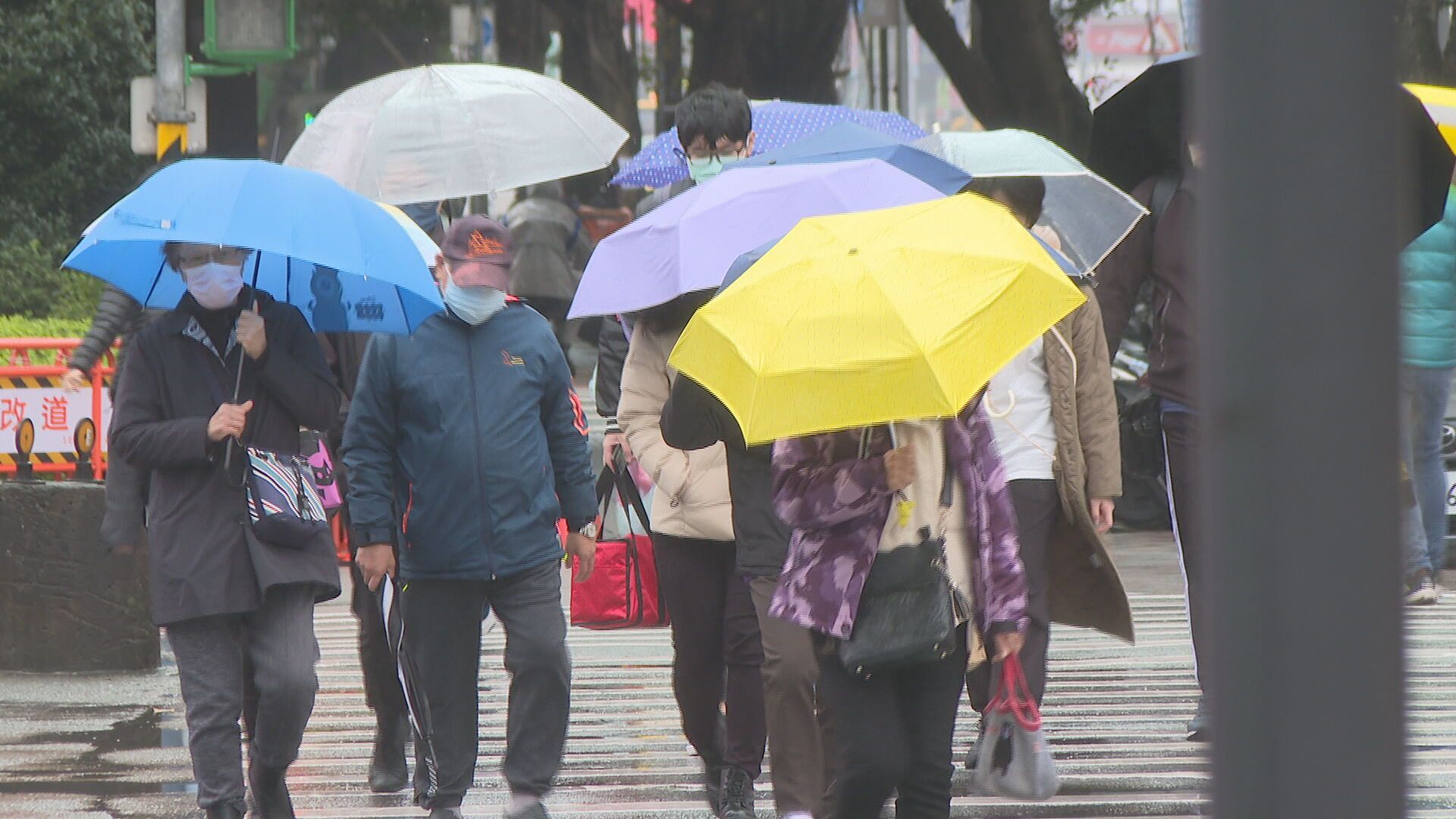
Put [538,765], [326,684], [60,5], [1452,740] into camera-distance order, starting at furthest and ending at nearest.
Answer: [60,5], [326,684], [1452,740], [538,765]

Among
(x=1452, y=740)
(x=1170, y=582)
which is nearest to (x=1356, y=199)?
(x=1452, y=740)

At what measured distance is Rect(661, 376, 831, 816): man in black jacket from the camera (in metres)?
5.67

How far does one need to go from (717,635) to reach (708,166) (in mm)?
1540

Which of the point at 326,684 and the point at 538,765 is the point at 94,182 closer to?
the point at 326,684

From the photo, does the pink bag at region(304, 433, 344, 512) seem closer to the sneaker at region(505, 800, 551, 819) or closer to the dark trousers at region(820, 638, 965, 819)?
the sneaker at region(505, 800, 551, 819)

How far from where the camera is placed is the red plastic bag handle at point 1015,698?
15.9 feet

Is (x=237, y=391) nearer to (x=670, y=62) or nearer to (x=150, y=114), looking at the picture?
(x=150, y=114)

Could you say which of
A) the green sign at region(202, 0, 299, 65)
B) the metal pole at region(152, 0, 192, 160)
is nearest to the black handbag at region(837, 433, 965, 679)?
the green sign at region(202, 0, 299, 65)

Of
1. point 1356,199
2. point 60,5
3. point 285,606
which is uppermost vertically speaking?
point 60,5

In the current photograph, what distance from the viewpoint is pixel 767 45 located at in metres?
21.0

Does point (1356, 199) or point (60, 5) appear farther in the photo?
point (60, 5)

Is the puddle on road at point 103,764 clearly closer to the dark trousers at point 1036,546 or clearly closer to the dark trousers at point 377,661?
the dark trousers at point 377,661

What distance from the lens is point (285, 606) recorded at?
5625 mm

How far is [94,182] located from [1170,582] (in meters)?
13.6
